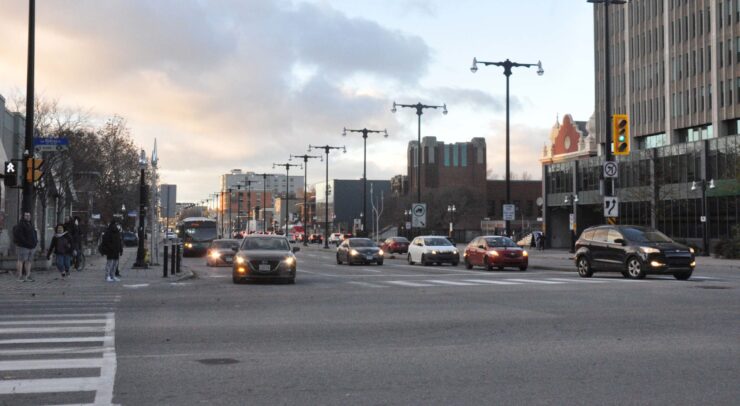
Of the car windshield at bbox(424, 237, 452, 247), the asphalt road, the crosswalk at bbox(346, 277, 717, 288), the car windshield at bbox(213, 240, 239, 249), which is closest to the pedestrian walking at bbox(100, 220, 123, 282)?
the asphalt road

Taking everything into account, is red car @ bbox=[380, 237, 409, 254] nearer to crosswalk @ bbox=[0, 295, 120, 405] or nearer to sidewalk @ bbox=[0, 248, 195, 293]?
sidewalk @ bbox=[0, 248, 195, 293]

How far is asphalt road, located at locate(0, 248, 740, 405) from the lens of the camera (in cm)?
738

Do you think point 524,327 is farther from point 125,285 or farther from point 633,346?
point 125,285

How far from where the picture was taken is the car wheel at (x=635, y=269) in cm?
2352

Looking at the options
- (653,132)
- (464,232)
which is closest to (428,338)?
(653,132)

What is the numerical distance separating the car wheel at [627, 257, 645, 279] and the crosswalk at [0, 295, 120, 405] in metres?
15.6

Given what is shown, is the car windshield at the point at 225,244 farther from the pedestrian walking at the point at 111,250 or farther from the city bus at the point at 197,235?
the city bus at the point at 197,235

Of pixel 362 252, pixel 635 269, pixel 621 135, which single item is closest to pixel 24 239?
pixel 635 269

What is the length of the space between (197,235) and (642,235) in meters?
35.9

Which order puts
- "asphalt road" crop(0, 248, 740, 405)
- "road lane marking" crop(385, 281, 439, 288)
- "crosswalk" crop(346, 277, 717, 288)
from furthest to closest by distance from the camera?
1. "crosswalk" crop(346, 277, 717, 288)
2. "road lane marking" crop(385, 281, 439, 288)
3. "asphalt road" crop(0, 248, 740, 405)

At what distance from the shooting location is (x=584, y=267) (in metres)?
25.8

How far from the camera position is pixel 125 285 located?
21.5 metres

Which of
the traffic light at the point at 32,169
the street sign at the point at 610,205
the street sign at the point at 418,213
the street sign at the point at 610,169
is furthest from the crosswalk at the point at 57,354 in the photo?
the street sign at the point at 418,213

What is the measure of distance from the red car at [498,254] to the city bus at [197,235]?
25121 mm
